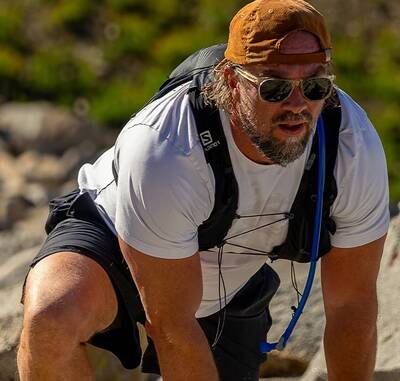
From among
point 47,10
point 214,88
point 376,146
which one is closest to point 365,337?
point 376,146

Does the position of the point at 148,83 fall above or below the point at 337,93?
below

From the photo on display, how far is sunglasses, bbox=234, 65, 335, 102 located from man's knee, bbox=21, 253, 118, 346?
897 mm

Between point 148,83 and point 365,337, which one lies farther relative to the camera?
point 148,83

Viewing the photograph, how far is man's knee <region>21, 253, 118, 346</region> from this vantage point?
15.7ft

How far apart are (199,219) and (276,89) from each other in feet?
1.65

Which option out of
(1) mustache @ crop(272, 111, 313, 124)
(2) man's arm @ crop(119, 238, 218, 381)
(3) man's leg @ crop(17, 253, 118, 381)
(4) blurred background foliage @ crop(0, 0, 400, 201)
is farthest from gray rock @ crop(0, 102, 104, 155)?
(1) mustache @ crop(272, 111, 313, 124)

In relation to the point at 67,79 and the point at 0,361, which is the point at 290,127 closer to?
the point at 0,361

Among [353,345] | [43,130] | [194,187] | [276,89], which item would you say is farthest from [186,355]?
[43,130]

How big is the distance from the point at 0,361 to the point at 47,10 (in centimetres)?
822

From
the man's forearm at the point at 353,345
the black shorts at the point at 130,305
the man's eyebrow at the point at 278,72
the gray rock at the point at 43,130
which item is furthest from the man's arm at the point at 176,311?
the gray rock at the point at 43,130

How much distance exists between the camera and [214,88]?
478 cm

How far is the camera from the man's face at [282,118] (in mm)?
4617

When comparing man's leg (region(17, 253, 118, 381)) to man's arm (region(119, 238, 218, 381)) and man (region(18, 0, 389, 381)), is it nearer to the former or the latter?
man (region(18, 0, 389, 381))

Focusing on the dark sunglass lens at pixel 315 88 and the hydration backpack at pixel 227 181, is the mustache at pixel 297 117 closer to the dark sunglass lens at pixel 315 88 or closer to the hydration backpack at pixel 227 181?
the dark sunglass lens at pixel 315 88
